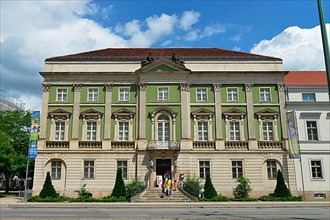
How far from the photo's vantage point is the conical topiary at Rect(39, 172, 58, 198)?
1194 inches

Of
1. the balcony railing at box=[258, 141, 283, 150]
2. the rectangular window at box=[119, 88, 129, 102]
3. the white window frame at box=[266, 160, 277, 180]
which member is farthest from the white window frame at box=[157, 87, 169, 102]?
the white window frame at box=[266, 160, 277, 180]

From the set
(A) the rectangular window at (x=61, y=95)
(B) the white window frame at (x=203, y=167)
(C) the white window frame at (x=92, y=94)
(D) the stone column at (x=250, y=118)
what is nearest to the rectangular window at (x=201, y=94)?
(D) the stone column at (x=250, y=118)

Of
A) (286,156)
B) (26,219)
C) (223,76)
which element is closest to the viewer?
(26,219)

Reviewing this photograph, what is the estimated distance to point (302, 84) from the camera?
36094 millimetres

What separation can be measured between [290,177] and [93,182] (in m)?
20.3

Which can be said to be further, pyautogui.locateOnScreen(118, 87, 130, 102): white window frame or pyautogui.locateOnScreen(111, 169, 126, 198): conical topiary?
pyautogui.locateOnScreen(118, 87, 130, 102): white window frame

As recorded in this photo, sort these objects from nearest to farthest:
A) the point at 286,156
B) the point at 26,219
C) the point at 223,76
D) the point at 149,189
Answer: the point at 26,219, the point at 149,189, the point at 286,156, the point at 223,76

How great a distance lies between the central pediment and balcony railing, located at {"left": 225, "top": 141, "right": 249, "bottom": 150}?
8969 millimetres

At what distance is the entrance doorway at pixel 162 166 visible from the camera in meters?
34.1

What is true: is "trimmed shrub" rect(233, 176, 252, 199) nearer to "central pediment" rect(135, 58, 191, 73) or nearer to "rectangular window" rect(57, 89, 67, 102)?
"central pediment" rect(135, 58, 191, 73)

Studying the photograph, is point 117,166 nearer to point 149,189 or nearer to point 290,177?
point 149,189

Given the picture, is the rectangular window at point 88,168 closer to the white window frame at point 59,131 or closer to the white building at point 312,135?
the white window frame at point 59,131

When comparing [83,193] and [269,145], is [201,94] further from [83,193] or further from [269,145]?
[83,193]

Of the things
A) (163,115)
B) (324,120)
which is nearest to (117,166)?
(163,115)
